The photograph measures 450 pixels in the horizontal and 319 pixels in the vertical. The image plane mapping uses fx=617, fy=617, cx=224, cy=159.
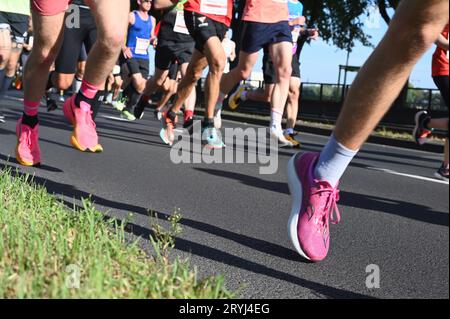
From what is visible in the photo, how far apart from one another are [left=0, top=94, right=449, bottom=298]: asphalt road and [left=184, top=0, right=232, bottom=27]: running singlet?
153 cm

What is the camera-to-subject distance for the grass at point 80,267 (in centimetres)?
167

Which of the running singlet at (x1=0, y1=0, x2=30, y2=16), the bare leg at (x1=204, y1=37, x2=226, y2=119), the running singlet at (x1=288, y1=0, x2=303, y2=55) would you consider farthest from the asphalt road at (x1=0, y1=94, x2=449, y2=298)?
the running singlet at (x1=288, y1=0, x2=303, y2=55)

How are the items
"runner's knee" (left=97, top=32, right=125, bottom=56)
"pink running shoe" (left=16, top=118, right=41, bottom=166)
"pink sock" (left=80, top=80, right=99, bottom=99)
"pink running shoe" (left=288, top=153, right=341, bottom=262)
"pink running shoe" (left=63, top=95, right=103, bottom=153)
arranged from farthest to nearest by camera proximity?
1. "pink running shoe" (left=16, top=118, right=41, bottom=166)
2. "pink sock" (left=80, top=80, right=99, bottom=99)
3. "pink running shoe" (left=63, top=95, right=103, bottom=153)
4. "runner's knee" (left=97, top=32, right=125, bottom=56)
5. "pink running shoe" (left=288, top=153, right=341, bottom=262)

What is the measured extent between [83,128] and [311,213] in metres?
1.82

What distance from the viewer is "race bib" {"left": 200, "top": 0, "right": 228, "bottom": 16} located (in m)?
6.26

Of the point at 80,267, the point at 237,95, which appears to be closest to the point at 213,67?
the point at 80,267

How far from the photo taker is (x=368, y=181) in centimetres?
562

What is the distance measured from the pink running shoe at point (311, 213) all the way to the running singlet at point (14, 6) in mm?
3833

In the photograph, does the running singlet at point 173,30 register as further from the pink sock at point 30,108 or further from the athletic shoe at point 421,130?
the pink sock at point 30,108

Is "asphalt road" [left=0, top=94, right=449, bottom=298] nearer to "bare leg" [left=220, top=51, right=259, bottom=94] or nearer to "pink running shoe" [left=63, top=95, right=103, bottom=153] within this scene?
"pink running shoe" [left=63, top=95, right=103, bottom=153]

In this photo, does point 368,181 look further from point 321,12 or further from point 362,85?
point 321,12

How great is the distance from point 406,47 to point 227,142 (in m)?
7.07

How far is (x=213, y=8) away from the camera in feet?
20.6

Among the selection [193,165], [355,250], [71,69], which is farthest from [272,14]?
[355,250]
